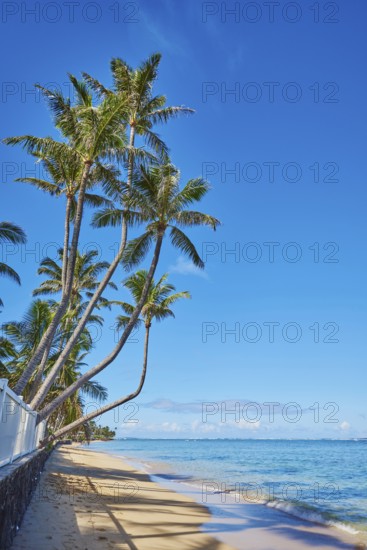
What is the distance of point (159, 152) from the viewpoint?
19531 mm

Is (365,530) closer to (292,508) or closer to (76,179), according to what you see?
(292,508)

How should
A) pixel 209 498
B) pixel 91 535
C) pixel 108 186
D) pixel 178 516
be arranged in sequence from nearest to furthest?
pixel 91 535 < pixel 178 516 < pixel 209 498 < pixel 108 186

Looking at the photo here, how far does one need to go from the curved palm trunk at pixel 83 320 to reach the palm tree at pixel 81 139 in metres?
0.67

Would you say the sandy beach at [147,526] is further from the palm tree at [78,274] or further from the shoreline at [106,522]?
the palm tree at [78,274]

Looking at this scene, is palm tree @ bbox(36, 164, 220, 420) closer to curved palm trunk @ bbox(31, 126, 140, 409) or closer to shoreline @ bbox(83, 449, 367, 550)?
curved palm trunk @ bbox(31, 126, 140, 409)

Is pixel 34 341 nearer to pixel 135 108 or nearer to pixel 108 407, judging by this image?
pixel 108 407

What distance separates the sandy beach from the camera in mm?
7490

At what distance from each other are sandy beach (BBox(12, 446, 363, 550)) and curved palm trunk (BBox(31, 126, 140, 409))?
254cm

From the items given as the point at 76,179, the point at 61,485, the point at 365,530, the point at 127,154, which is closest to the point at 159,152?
the point at 127,154

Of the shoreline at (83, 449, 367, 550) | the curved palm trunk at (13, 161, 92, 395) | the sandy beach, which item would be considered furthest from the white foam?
the curved palm trunk at (13, 161, 92, 395)

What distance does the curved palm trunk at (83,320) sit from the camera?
549 inches

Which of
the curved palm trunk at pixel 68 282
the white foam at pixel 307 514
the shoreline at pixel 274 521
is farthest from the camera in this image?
the curved palm trunk at pixel 68 282

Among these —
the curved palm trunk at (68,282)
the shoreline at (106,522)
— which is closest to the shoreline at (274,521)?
the shoreline at (106,522)

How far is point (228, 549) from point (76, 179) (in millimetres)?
12291
